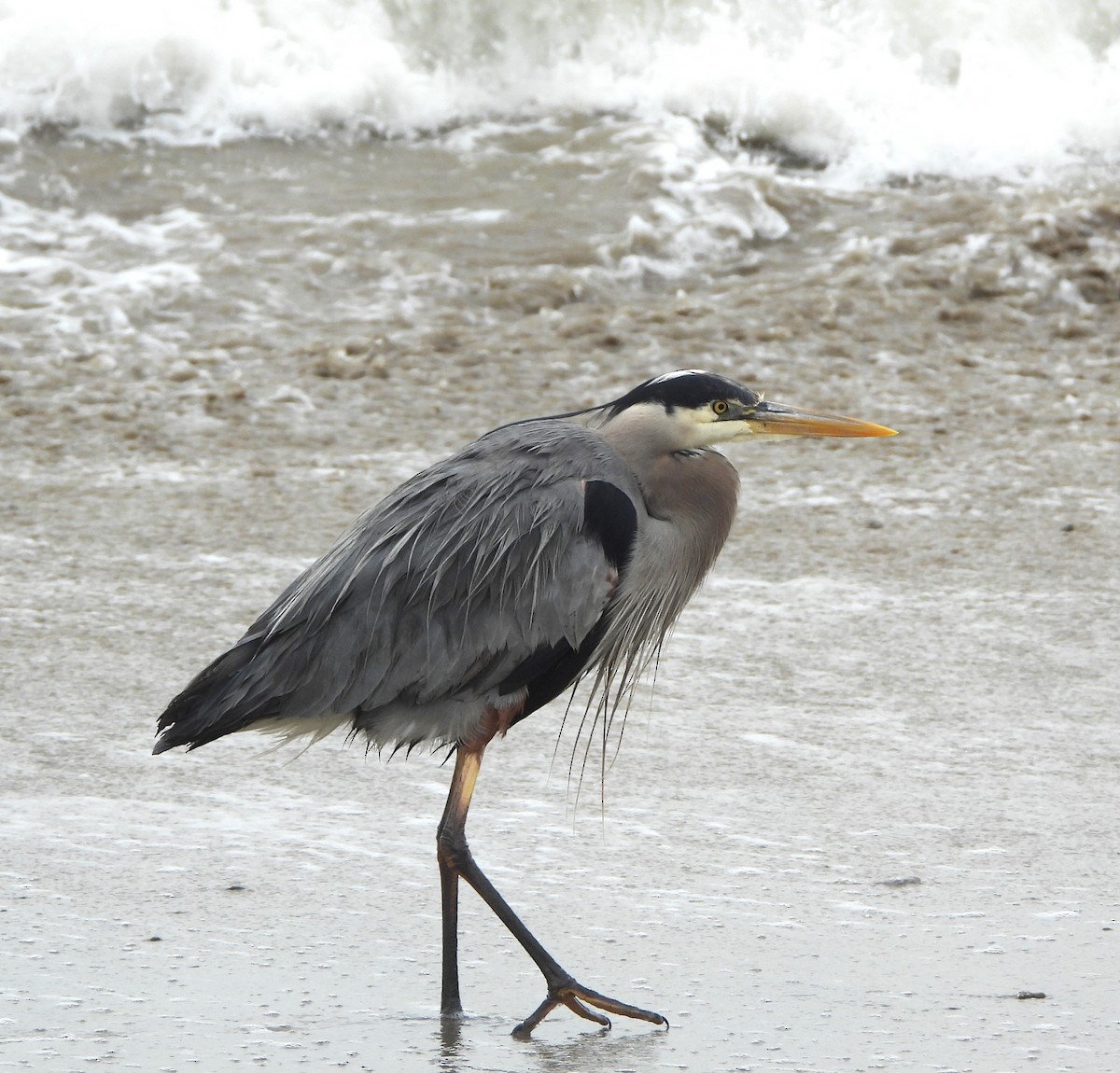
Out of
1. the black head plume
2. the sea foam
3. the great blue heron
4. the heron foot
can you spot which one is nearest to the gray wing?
the great blue heron

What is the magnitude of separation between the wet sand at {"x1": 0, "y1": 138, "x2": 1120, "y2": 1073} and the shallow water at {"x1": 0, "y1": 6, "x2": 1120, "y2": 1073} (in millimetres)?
17

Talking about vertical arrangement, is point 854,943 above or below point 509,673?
below

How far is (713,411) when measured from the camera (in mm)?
3865

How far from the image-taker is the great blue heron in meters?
3.60

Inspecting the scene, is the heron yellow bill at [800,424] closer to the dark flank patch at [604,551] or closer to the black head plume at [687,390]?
the black head plume at [687,390]

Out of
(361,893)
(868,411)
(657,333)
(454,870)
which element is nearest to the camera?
(454,870)

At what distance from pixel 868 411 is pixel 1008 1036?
15.0 ft

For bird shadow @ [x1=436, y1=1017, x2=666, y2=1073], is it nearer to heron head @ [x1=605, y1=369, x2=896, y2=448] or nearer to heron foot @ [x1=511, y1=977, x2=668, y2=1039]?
heron foot @ [x1=511, y1=977, x2=668, y2=1039]

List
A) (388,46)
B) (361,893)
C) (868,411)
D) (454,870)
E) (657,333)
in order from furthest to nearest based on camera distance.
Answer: (388,46) < (657,333) < (868,411) < (361,893) < (454,870)

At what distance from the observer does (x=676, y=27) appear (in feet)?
38.8

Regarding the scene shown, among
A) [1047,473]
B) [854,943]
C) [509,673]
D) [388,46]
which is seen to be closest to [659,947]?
[854,943]

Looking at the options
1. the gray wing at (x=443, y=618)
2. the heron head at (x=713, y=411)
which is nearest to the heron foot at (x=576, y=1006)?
the gray wing at (x=443, y=618)

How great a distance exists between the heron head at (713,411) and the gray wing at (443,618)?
230mm

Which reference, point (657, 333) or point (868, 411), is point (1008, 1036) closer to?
point (868, 411)
